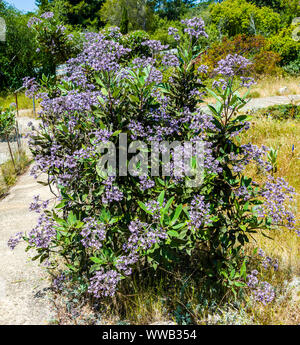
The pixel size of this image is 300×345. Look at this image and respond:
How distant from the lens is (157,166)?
7.59ft

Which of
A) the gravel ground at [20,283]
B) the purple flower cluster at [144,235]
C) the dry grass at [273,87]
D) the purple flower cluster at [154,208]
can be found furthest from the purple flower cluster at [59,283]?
the dry grass at [273,87]

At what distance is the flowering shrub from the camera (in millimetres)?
2074

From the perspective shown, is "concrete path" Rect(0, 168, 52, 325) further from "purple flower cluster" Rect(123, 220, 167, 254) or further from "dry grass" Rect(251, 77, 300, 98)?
"dry grass" Rect(251, 77, 300, 98)

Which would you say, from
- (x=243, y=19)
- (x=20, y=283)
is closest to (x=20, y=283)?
(x=20, y=283)

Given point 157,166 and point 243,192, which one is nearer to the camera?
point 243,192

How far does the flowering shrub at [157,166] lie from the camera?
2074 millimetres

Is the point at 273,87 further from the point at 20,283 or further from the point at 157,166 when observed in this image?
the point at 20,283

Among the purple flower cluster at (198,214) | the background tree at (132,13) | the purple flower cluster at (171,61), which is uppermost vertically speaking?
the background tree at (132,13)

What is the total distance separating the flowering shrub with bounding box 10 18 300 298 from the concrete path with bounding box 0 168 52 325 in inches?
29.6

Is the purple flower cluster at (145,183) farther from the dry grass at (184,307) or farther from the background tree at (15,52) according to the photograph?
the background tree at (15,52)

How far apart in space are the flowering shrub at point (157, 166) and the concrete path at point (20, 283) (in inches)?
29.6

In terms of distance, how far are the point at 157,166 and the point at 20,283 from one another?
2015 millimetres

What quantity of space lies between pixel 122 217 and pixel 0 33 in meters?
19.0
